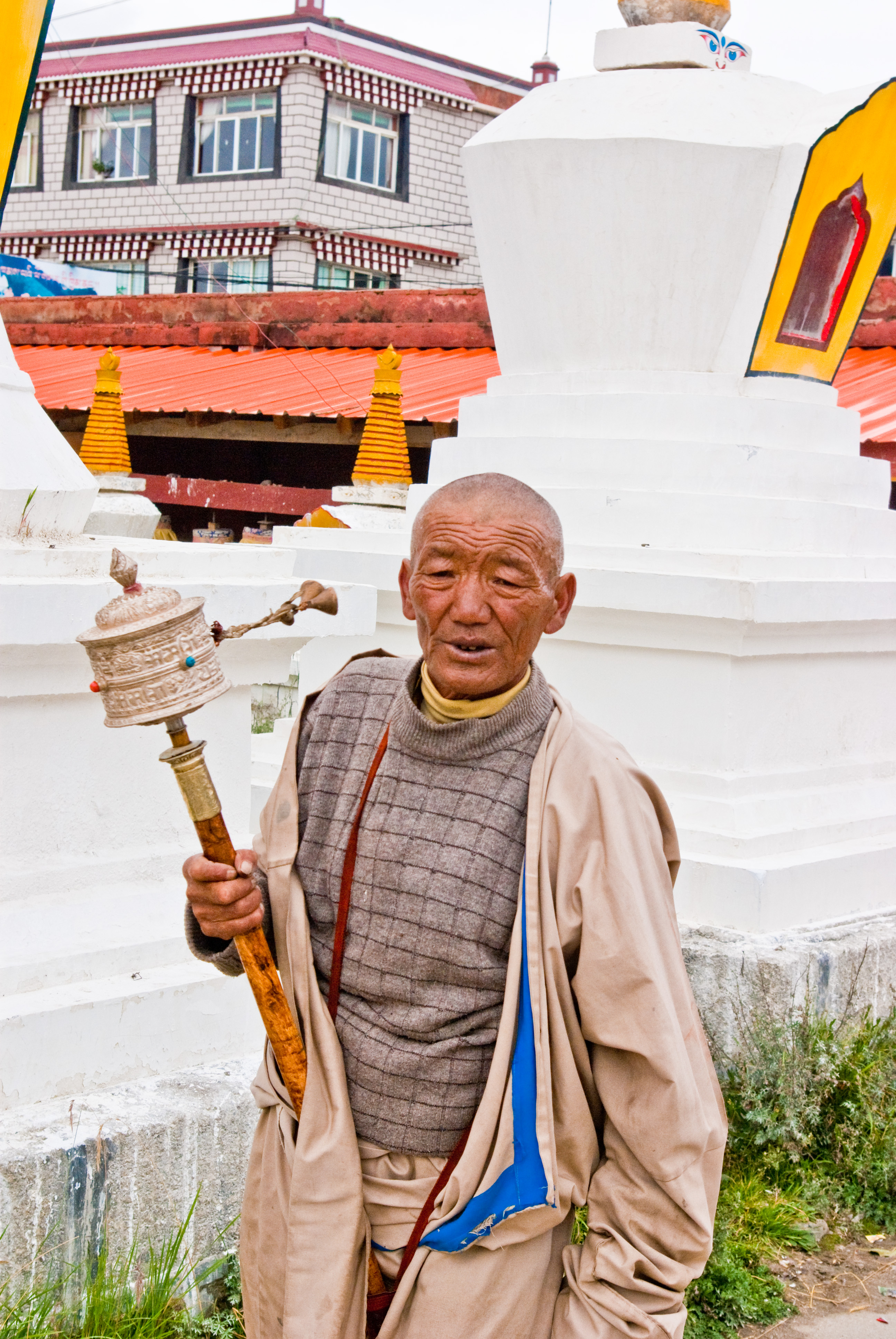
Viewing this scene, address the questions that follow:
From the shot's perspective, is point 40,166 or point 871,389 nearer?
point 871,389

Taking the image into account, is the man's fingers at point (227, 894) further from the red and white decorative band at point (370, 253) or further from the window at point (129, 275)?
the window at point (129, 275)

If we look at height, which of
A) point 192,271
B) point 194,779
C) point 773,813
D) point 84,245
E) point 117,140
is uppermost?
point 117,140

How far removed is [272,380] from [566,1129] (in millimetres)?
8271

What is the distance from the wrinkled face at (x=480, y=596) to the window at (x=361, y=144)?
20.6 meters

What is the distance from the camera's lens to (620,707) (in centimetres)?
446

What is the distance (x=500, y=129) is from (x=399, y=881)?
3493 millimetres

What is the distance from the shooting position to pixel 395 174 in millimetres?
22047

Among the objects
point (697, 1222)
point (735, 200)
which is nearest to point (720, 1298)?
point (697, 1222)

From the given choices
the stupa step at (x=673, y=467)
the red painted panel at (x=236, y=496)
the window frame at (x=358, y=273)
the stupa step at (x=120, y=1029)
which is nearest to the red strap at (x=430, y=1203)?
the stupa step at (x=120, y=1029)

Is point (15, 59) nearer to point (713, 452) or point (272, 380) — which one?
point (713, 452)

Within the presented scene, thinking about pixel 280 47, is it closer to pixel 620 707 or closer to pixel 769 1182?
pixel 620 707

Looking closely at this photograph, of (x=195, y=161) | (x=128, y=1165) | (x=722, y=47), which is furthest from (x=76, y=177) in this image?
(x=128, y=1165)

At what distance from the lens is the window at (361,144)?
21.2m

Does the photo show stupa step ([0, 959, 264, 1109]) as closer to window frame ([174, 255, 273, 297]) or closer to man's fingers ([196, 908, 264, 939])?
man's fingers ([196, 908, 264, 939])
